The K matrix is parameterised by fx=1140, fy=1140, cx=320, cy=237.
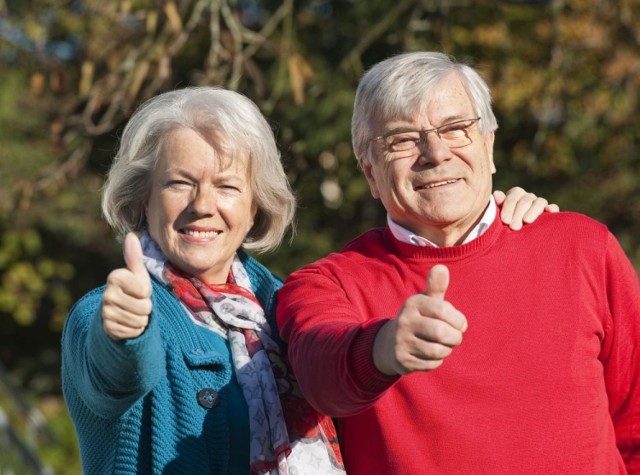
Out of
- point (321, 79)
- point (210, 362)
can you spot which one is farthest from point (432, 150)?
point (321, 79)

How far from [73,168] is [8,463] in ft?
5.83

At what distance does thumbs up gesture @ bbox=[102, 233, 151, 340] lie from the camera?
224 centimetres

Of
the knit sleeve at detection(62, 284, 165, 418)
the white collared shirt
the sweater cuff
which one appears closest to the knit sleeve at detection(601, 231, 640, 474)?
the white collared shirt

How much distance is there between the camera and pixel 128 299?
2258 millimetres

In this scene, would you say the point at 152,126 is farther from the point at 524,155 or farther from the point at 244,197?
the point at 524,155

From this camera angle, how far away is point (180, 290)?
286cm

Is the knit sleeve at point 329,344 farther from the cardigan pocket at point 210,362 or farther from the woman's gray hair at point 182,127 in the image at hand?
the woman's gray hair at point 182,127

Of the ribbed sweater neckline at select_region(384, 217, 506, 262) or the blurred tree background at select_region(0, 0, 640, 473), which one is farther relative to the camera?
the blurred tree background at select_region(0, 0, 640, 473)

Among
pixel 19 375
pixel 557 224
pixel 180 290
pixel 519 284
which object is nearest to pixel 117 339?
pixel 180 290

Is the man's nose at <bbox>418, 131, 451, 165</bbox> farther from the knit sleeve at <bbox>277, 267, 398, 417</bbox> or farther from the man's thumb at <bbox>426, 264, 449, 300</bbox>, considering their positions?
the man's thumb at <bbox>426, 264, 449, 300</bbox>

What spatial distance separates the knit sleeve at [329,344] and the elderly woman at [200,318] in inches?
6.6

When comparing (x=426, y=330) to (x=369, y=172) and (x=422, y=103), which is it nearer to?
(x=422, y=103)

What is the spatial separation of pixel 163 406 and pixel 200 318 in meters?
0.32

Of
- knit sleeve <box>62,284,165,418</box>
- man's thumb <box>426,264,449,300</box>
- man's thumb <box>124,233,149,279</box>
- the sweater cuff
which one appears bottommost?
knit sleeve <box>62,284,165,418</box>
